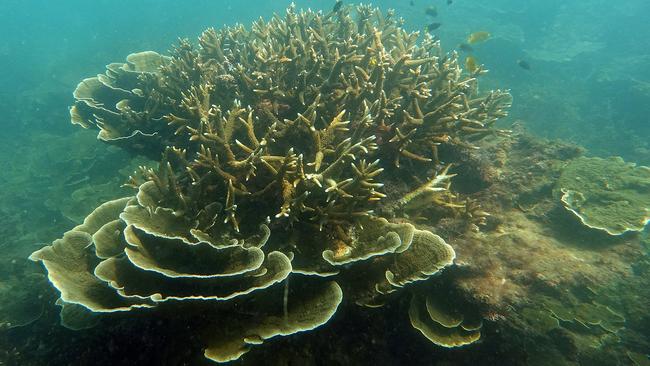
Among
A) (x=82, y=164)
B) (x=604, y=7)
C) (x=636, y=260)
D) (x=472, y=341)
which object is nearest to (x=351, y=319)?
(x=472, y=341)

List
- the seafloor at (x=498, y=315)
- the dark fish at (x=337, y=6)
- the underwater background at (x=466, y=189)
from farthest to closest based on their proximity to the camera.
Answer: the dark fish at (x=337, y=6) < the underwater background at (x=466, y=189) < the seafloor at (x=498, y=315)

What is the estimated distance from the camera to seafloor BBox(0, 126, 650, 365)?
10.1ft

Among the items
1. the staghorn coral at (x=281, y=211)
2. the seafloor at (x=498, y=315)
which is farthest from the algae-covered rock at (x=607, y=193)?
the staghorn coral at (x=281, y=211)

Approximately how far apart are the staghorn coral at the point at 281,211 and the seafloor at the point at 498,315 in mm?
340

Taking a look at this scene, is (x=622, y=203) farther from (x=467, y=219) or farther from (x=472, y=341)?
(x=472, y=341)

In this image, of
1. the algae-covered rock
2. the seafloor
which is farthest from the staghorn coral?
the algae-covered rock

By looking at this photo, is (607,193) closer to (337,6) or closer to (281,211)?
(281,211)

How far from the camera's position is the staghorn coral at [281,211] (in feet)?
8.84

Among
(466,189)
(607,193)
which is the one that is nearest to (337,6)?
(466,189)

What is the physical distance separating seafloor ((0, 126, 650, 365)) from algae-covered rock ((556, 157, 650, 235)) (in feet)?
0.52

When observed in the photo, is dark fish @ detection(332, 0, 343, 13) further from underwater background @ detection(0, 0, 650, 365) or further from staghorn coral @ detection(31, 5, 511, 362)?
underwater background @ detection(0, 0, 650, 365)

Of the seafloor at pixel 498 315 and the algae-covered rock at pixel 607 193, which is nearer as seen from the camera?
the seafloor at pixel 498 315

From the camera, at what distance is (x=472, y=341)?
320 cm

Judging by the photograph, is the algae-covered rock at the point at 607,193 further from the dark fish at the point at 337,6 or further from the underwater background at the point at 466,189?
the dark fish at the point at 337,6
